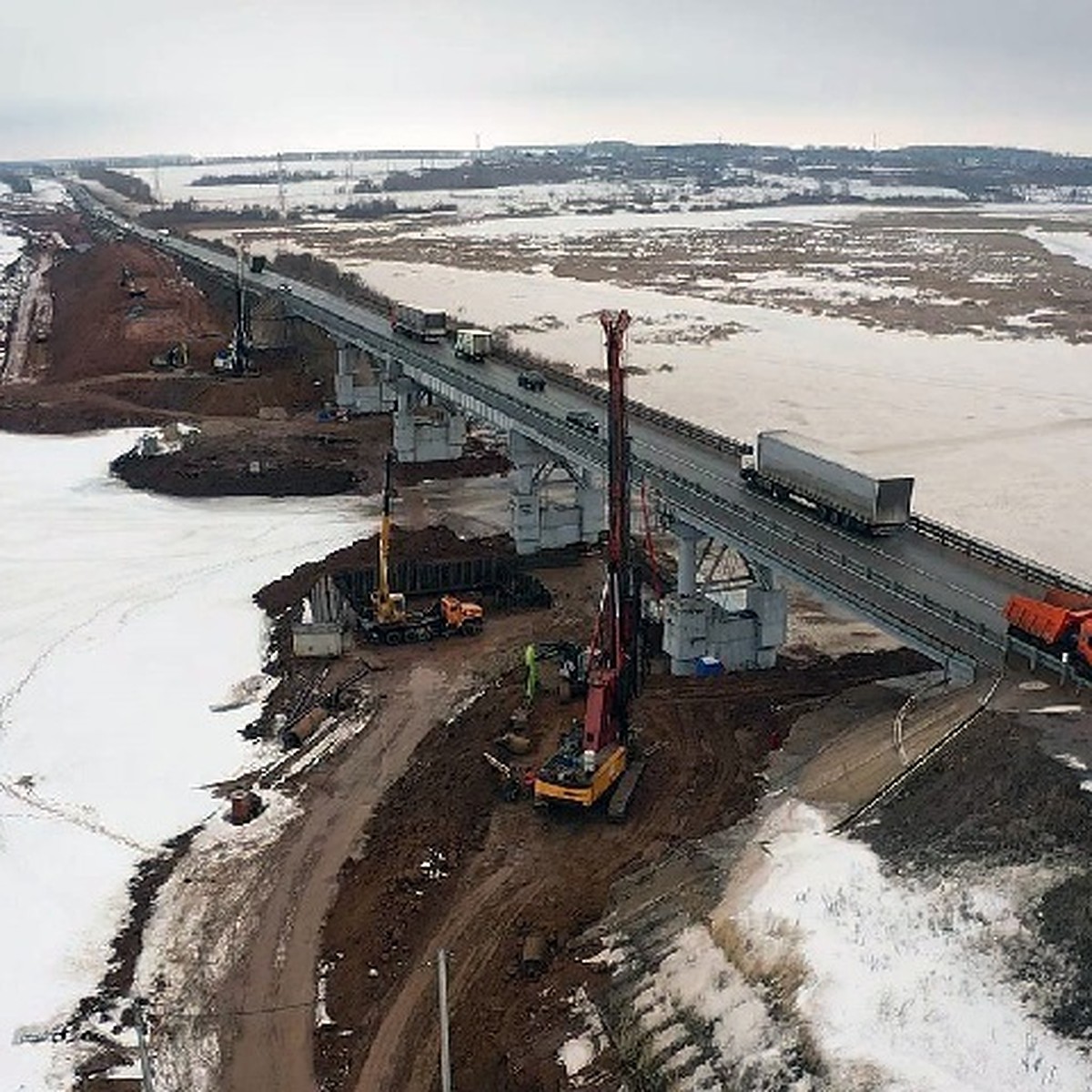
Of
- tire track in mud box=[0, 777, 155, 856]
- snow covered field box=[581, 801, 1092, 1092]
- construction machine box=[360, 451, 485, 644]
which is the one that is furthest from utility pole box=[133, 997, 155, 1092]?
construction machine box=[360, 451, 485, 644]

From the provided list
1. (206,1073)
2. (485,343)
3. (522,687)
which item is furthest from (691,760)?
(485,343)

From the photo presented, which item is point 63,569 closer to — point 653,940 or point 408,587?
point 408,587

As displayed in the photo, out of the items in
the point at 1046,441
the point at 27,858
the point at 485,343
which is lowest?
the point at 27,858

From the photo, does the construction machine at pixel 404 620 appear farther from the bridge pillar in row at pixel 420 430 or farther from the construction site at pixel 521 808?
the bridge pillar in row at pixel 420 430

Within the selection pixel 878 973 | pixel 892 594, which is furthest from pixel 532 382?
pixel 878 973

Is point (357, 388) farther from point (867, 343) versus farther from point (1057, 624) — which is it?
point (1057, 624)

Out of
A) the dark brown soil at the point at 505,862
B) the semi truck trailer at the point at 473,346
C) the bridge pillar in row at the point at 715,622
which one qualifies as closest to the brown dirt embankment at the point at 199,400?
the semi truck trailer at the point at 473,346

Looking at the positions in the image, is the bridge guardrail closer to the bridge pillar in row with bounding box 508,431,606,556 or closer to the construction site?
the construction site
